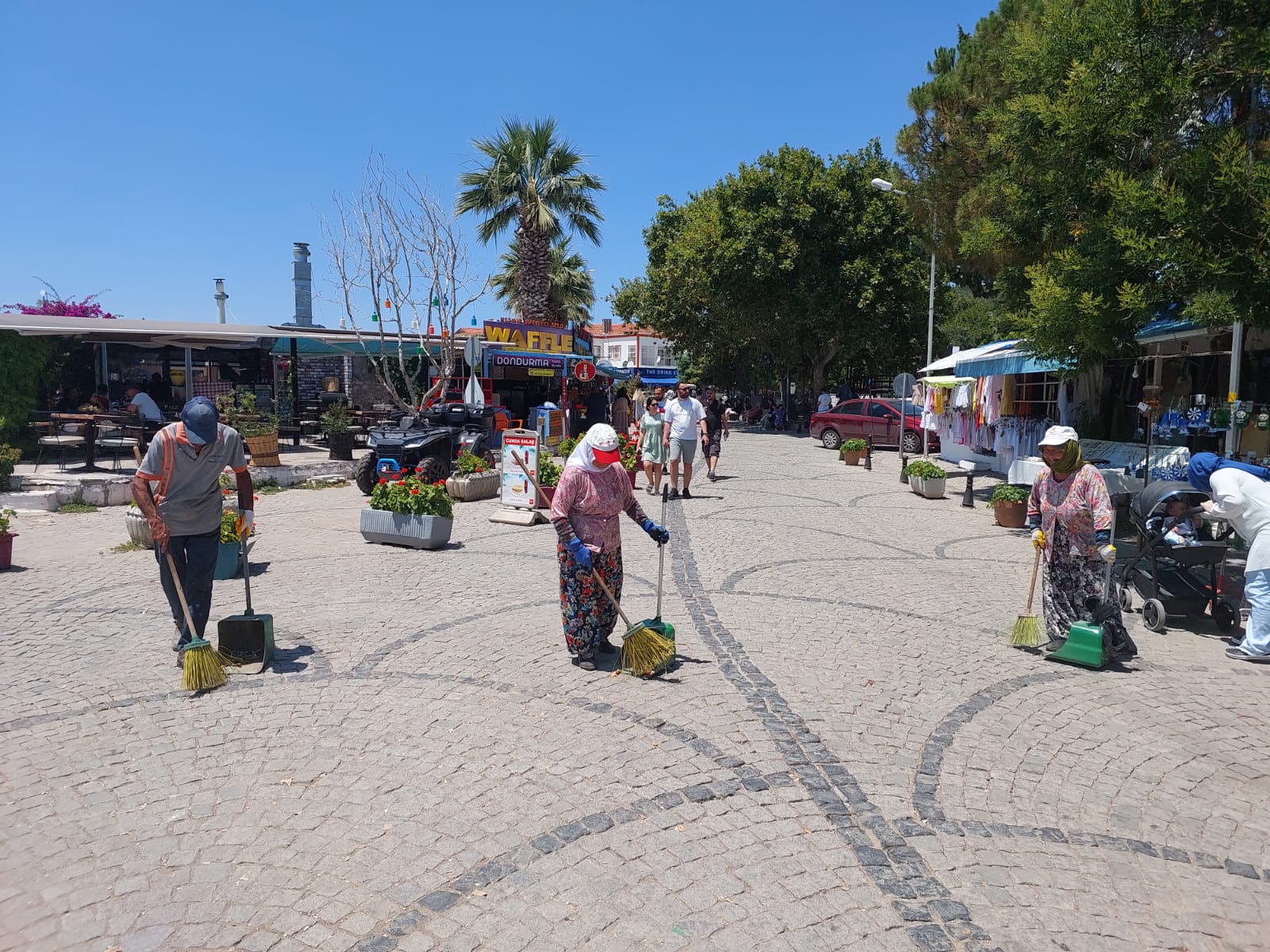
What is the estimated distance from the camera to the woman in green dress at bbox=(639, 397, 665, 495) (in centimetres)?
1361

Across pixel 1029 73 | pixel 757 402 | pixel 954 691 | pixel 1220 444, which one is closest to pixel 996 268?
pixel 1029 73

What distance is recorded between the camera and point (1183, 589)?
7.16m

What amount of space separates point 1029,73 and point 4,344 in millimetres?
16207

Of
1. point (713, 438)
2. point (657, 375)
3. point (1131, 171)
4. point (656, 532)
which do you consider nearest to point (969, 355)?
point (713, 438)

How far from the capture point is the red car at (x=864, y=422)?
85.4 feet

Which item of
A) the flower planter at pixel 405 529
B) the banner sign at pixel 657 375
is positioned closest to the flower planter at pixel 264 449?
the flower planter at pixel 405 529

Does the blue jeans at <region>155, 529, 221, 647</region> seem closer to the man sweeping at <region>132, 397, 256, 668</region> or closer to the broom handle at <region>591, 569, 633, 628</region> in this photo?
the man sweeping at <region>132, 397, 256, 668</region>

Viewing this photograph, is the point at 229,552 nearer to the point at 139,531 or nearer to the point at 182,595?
the point at 139,531

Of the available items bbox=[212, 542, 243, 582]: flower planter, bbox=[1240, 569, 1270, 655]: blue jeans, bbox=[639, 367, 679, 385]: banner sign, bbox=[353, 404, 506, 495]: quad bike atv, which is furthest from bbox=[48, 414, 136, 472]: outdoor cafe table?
bbox=[639, 367, 679, 385]: banner sign

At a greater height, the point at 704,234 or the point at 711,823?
the point at 704,234

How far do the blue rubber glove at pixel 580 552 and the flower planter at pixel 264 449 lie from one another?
36.5 feet

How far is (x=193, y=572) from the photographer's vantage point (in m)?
5.71

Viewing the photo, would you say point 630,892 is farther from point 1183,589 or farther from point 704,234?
point 704,234

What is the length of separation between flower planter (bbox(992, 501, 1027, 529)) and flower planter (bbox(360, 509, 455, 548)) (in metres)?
7.52
